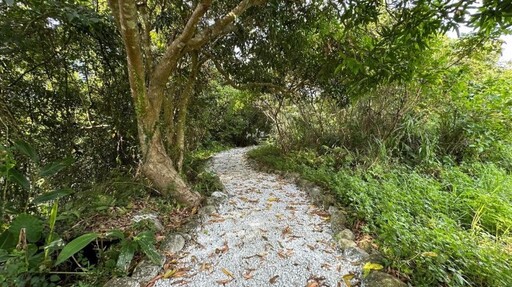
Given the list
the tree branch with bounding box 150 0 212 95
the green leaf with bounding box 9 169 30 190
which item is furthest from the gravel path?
the tree branch with bounding box 150 0 212 95

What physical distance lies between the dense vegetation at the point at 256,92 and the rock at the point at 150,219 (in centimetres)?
8

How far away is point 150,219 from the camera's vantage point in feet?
7.35

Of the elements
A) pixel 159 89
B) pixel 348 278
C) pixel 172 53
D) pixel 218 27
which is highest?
pixel 218 27

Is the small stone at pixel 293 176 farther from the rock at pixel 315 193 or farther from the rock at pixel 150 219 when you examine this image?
the rock at pixel 150 219

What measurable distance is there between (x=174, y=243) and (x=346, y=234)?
4.92 feet

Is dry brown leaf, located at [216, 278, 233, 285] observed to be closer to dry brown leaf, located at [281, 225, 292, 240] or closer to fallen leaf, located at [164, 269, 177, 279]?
fallen leaf, located at [164, 269, 177, 279]

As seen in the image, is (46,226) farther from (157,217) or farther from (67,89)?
(67,89)

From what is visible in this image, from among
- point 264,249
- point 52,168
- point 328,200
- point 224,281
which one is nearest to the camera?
point 224,281

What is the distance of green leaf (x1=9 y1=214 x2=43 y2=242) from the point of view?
1524 mm

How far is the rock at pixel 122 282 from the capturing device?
155 cm

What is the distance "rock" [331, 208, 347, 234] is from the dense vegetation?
14 cm

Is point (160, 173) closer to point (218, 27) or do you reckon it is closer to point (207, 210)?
point (207, 210)

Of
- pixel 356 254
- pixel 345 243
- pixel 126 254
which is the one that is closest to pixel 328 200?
pixel 345 243

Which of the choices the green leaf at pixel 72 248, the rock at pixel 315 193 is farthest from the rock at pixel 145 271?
the rock at pixel 315 193
